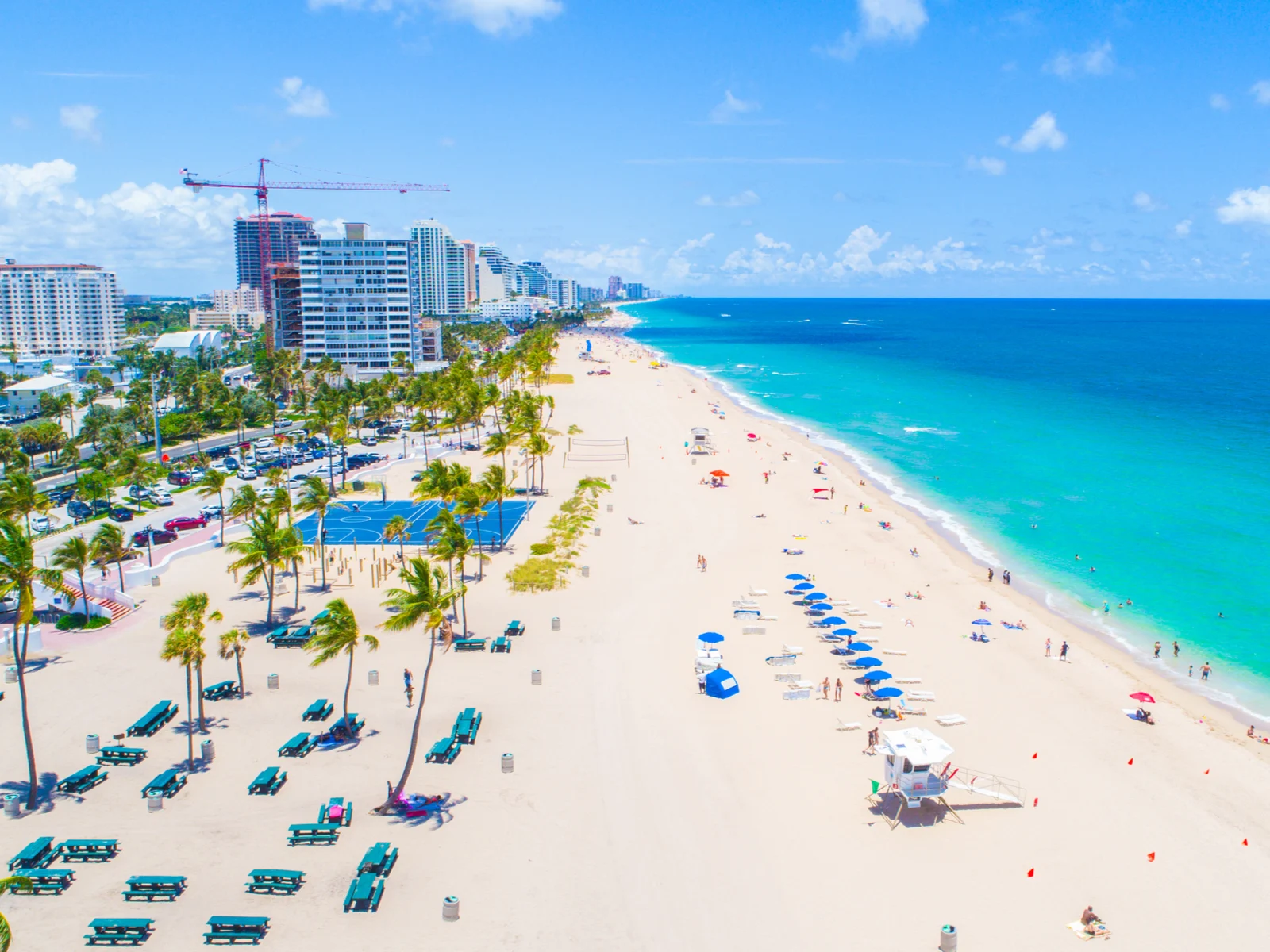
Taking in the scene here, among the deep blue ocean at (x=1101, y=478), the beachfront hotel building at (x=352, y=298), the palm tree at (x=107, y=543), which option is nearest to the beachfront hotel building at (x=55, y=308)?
the beachfront hotel building at (x=352, y=298)

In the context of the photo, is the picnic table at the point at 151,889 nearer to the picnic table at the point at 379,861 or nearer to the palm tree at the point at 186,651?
the picnic table at the point at 379,861

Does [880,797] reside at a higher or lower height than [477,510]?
lower

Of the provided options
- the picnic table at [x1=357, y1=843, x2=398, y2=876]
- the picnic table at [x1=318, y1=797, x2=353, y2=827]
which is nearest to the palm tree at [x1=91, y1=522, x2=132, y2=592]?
the picnic table at [x1=318, y1=797, x2=353, y2=827]

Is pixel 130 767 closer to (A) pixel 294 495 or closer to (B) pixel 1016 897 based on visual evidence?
(B) pixel 1016 897

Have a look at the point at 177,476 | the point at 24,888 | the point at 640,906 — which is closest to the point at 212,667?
the point at 24,888

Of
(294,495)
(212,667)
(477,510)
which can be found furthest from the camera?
(294,495)

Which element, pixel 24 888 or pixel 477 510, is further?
pixel 477 510

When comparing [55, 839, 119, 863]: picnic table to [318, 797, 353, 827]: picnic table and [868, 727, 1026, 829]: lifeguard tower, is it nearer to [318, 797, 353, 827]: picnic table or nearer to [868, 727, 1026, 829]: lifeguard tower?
[318, 797, 353, 827]: picnic table

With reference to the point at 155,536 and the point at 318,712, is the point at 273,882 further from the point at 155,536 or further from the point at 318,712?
the point at 155,536
